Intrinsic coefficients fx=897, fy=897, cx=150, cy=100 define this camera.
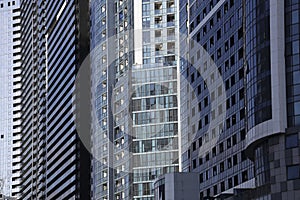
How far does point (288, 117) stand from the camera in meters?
83.2

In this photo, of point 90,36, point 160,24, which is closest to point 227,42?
point 160,24

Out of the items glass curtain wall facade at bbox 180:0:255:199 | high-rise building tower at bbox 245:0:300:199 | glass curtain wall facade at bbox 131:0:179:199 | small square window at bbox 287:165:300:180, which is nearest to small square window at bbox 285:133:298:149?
high-rise building tower at bbox 245:0:300:199

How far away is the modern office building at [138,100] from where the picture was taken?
485 feet

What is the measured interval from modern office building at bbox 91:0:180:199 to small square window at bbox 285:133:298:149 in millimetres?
62451

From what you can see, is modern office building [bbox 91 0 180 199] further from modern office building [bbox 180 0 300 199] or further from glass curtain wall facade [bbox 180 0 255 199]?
glass curtain wall facade [bbox 180 0 255 199]

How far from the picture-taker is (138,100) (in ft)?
502

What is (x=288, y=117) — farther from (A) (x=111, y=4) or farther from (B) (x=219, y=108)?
(A) (x=111, y=4)

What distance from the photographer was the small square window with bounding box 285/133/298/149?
267 ft

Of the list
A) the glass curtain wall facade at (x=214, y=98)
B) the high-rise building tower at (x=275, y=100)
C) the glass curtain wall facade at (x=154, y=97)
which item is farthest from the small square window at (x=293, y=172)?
the glass curtain wall facade at (x=154, y=97)

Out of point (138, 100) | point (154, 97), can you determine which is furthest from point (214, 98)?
point (138, 100)

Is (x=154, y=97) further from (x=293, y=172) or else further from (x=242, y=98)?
(x=293, y=172)

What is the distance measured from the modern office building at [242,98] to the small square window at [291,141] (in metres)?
0.09

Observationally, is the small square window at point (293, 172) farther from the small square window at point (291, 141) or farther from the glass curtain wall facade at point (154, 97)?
the glass curtain wall facade at point (154, 97)

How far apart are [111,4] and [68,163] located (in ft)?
138
